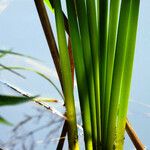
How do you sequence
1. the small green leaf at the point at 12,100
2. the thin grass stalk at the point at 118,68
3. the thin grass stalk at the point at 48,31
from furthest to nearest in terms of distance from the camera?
1. the thin grass stalk at the point at 48,31
2. the thin grass stalk at the point at 118,68
3. the small green leaf at the point at 12,100

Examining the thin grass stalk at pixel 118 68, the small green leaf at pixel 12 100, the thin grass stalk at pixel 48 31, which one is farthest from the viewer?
the thin grass stalk at pixel 48 31

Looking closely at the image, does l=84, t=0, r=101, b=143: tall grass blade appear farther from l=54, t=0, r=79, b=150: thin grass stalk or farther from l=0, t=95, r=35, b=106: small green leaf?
l=0, t=95, r=35, b=106: small green leaf

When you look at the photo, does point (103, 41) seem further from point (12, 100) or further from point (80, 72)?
point (12, 100)

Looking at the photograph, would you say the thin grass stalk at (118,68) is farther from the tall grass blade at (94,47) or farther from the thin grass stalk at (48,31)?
the thin grass stalk at (48,31)

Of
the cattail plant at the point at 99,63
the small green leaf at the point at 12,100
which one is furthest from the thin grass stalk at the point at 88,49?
the small green leaf at the point at 12,100

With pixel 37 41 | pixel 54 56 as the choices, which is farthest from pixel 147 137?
pixel 54 56

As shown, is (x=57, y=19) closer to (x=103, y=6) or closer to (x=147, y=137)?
(x=103, y=6)

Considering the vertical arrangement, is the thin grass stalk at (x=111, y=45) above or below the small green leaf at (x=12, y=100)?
above

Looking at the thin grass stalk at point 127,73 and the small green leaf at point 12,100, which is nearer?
the small green leaf at point 12,100
